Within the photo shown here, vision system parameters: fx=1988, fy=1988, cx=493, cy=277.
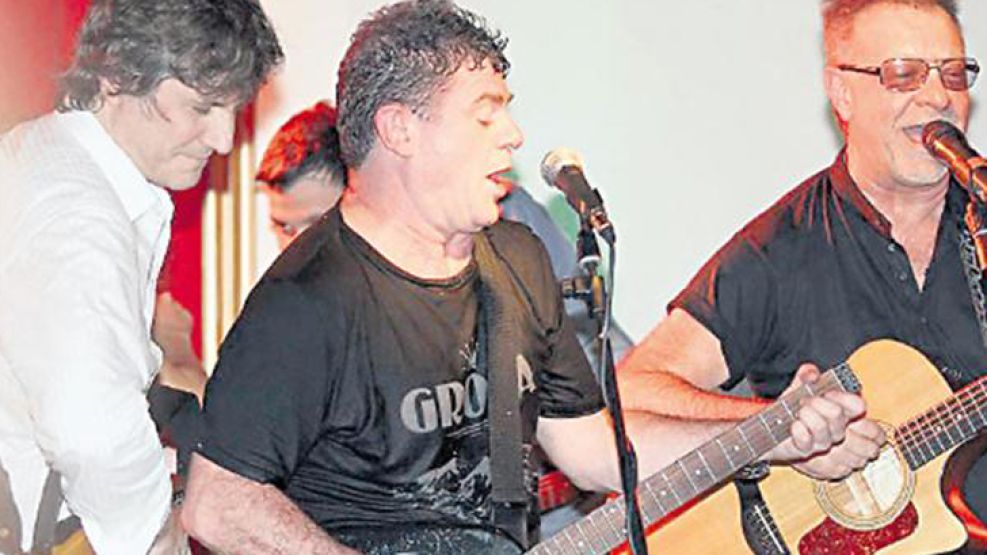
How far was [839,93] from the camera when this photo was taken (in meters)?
4.41

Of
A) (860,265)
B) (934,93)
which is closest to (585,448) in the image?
→ (860,265)

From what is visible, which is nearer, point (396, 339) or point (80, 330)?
point (80, 330)

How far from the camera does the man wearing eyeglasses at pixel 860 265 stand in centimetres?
423

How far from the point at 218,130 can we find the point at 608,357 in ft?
2.78

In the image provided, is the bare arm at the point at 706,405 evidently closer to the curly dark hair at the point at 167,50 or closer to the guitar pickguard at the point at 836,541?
the guitar pickguard at the point at 836,541

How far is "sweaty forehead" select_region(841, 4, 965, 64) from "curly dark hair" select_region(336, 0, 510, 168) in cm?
111

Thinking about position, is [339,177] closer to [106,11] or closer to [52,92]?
[52,92]

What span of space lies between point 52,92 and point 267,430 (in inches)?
41.2

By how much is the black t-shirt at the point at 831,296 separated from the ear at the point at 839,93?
14 centimetres

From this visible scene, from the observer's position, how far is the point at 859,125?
14.3ft

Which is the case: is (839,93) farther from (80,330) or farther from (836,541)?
(80,330)

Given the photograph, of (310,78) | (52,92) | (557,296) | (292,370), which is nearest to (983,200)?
(557,296)

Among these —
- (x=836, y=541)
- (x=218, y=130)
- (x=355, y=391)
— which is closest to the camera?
(x=355, y=391)

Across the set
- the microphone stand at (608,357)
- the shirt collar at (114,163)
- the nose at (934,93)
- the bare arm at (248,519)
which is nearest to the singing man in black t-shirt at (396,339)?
the bare arm at (248,519)
